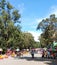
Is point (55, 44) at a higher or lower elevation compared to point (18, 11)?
lower

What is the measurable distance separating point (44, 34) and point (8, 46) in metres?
22.2

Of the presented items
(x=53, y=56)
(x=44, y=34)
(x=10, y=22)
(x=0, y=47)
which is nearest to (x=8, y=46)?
(x=0, y=47)

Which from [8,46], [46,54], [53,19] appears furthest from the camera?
[8,46]

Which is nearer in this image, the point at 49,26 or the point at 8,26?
the point at 49,26

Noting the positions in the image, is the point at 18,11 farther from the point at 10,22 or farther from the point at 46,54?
the point at 46,54

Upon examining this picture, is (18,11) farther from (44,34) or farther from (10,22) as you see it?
(44,34)

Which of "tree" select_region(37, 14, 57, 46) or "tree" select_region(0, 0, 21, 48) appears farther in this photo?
"tree" select_region(0, 0, 21, 48)

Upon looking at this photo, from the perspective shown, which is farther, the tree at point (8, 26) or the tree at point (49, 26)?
the tree at point (8, 26)

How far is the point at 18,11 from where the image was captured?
259ft

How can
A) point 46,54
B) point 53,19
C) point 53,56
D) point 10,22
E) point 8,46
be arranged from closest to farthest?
point 53,56
point 46,54
point 53,19
point 10,22
point 8,46

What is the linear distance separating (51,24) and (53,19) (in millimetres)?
1614

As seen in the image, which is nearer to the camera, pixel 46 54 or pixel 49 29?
pixel 46 54

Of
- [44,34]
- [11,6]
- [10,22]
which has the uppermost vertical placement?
[11,6]

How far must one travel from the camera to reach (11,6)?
78.1m
